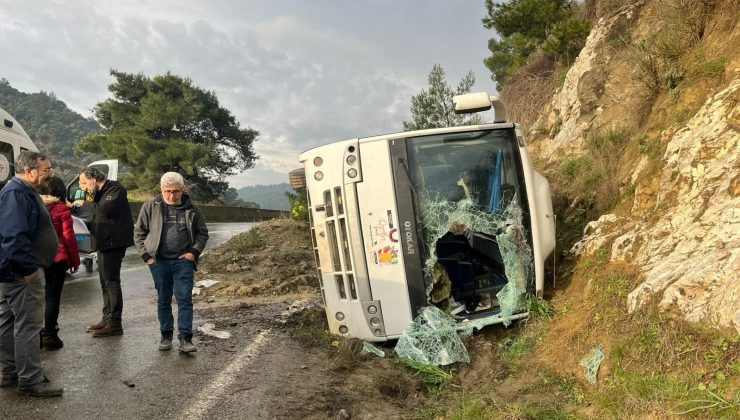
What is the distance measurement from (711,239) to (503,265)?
2.05m

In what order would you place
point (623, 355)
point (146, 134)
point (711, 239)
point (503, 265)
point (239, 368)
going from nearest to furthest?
point (623, 355), point (711, 239), point (239, 368), point (503, 265), point (146, 134)

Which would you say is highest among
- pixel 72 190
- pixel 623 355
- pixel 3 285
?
pixel 72 190

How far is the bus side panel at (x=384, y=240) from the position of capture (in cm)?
530

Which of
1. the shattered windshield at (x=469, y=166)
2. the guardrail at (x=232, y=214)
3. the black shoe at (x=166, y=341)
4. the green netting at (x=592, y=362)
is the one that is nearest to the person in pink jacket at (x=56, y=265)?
the black shoe at (x=166, y=341)

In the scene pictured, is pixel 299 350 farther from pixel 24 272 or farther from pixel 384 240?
pixel 24 272

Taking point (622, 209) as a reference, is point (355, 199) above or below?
above

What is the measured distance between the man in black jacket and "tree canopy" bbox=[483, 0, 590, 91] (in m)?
12.1

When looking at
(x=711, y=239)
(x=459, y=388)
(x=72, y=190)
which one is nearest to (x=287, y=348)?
(x=459, y=388)

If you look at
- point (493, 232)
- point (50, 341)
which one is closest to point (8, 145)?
point (50, 341)

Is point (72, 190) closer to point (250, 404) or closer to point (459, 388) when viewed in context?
point (250, 404)

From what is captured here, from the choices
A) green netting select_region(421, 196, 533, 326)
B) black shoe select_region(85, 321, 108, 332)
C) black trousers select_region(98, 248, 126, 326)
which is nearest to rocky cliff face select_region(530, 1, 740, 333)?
green netting select_region(421, 196, 533, 326)

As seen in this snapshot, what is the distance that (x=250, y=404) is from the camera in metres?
4.07

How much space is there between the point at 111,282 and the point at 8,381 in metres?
1.68

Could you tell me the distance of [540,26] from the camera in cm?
1656
